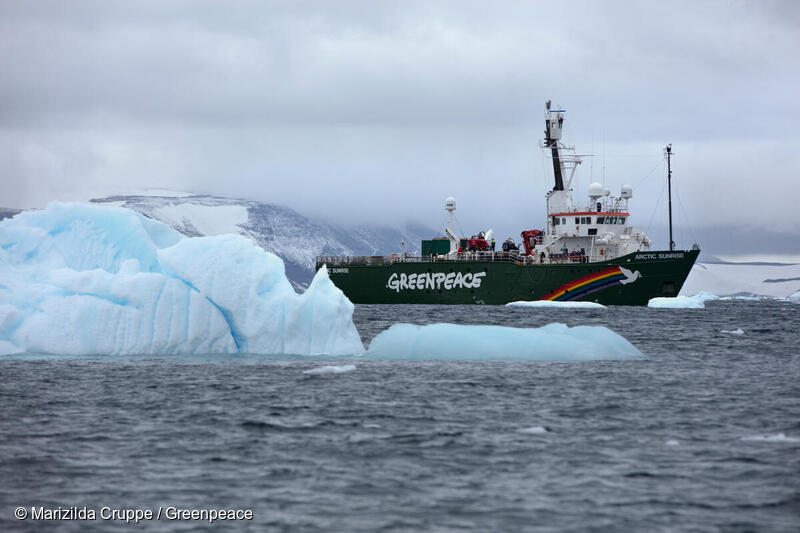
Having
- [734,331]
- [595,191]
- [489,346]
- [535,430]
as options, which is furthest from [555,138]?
[535,430]

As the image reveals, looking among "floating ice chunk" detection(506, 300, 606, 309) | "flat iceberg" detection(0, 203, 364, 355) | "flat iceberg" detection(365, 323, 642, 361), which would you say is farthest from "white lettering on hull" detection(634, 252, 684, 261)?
"flat iceberg" detection(0, 203, 364, 355)

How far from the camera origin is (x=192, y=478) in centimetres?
1301

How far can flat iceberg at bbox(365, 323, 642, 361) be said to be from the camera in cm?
2870

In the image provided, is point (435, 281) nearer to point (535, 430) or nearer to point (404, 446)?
point (535, 430)

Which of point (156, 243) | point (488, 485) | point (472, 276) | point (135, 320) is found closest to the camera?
point (488, 485)

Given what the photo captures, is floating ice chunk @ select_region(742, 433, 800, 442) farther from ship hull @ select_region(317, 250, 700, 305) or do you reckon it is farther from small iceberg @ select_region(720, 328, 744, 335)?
ship hull @ select_region(317, 250, 700, 305)

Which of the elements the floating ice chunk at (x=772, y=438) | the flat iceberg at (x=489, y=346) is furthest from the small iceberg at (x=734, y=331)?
the floating ice chunk at (x=772, y=438)

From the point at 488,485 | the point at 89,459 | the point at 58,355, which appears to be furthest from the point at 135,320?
the point at 488,485

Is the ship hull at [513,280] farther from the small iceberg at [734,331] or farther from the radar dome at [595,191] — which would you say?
the small iceberg at [734,331]

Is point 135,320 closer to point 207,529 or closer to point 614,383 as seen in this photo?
point 614,383

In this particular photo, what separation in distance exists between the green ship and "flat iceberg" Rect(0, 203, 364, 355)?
44.5 m

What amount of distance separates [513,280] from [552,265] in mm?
3741

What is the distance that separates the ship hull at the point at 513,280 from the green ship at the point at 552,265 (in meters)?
0.08

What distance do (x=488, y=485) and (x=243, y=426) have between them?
19.2 feet
